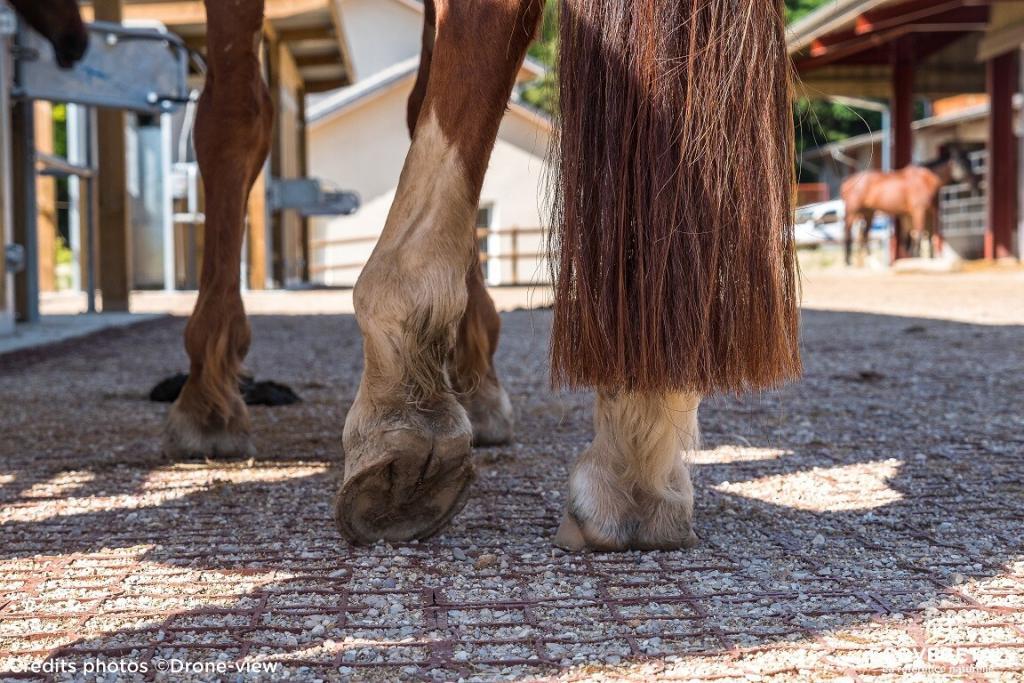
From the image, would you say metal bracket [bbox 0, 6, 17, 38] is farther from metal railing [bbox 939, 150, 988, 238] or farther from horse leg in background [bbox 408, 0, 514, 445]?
metal railing [bbox 939, 150, 988, 238]

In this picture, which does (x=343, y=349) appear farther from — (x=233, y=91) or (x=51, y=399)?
(x=233, y=91)

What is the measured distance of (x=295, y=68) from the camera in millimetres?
19484

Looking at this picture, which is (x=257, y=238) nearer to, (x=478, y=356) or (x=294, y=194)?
(x=294, y=194)

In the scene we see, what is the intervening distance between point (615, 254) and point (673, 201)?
0.33 ft

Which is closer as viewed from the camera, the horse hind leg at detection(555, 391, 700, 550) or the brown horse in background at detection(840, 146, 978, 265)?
the horse hind leg at detection(555, 391, 700, 550)

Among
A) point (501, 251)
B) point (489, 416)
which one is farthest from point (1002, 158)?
point (489, 416)

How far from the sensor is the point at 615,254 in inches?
62.1

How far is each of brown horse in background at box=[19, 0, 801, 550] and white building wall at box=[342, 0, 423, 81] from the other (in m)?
28.2

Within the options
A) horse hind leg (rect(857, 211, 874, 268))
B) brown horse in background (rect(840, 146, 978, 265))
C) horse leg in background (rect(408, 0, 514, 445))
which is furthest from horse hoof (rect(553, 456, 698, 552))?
horse hind leg (rect(857, 211, 874, 268))

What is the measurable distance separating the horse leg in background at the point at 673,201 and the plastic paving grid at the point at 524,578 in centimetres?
29

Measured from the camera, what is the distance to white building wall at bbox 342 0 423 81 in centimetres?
2911

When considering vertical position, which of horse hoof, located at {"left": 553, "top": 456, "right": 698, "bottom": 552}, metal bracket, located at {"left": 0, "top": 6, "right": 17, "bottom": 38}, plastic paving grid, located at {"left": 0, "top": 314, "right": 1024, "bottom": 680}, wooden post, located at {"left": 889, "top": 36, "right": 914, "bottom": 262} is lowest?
plastic paving grid, located at {"left": 0, "top": 314, "right": 1024, "bottom": 680}

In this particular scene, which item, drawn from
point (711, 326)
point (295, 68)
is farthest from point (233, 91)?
point (295, 68)

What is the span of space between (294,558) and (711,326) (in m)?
0.68
